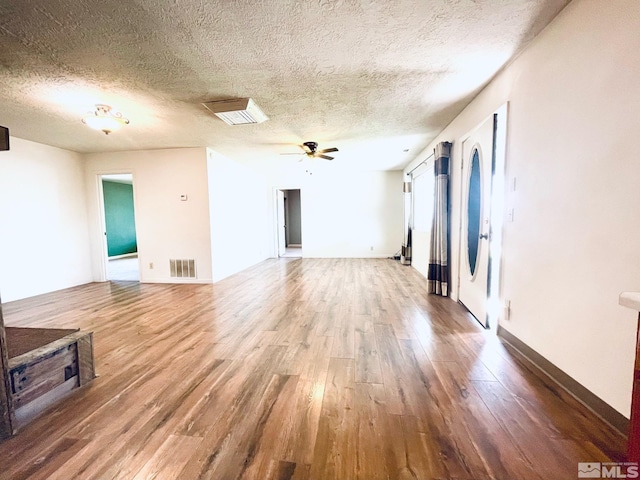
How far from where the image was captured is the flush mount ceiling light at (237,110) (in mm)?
2803

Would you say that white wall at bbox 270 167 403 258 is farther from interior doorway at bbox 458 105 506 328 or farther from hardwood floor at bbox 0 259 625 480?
hardwood floor at bbox 0 259 625 480

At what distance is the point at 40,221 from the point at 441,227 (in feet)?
20.5

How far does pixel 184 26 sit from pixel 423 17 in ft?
5.04

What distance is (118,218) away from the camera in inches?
340

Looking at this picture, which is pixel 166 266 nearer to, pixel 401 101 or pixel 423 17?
pixel 401 101

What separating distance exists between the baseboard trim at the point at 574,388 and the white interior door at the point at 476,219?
1.82ft

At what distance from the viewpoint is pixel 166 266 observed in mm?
4906

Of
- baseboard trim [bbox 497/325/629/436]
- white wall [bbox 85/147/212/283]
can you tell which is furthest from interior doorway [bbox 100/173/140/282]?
→ baseboard trim [bbox 497/325/629/436]

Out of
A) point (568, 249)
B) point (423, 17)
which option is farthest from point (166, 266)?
point (568, 249)

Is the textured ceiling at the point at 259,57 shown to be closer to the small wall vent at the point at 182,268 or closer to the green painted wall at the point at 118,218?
the small wall vent at the point at 182,268

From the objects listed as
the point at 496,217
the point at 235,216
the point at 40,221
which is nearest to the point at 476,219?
the point at 496,217

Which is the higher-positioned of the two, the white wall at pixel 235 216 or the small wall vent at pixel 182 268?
the white wall at pixel 235 216

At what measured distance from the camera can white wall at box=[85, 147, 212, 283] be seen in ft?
15.5

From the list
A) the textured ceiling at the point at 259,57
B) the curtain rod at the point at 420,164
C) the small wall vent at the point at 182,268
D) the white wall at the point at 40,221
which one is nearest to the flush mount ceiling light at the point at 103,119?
the textured ceiling at the point at 259,57
